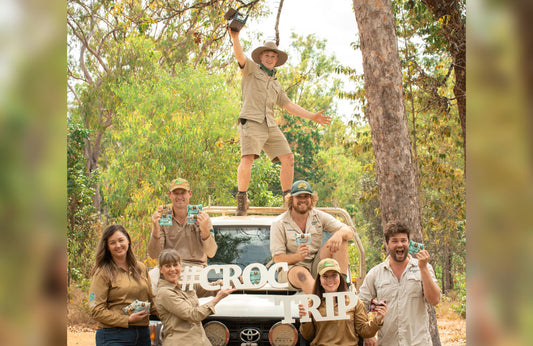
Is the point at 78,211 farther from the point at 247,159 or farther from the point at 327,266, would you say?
the point at 327,266

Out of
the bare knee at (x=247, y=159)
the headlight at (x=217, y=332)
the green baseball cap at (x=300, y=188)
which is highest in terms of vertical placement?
the bare knee at (x=247, y=159)

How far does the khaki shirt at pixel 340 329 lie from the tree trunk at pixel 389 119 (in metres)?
2.07

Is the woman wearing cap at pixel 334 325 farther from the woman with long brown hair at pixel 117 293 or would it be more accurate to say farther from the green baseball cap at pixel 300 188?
the woman with long brown hair at pixel 117 293

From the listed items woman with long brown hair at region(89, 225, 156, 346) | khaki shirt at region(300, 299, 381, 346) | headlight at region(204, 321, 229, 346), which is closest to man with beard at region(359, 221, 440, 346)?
khaki shirt at region(300, 299, 381, 346)

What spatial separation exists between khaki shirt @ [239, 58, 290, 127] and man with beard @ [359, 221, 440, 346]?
102 inches

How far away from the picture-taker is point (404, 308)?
4.44 metres

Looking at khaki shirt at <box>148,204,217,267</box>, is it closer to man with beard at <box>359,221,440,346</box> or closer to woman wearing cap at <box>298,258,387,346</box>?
woman wearing cap at <box>298,258,387,346</box>

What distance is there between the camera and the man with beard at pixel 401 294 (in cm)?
442

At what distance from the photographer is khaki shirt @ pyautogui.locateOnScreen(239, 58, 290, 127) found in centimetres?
662

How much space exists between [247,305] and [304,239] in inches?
29.0

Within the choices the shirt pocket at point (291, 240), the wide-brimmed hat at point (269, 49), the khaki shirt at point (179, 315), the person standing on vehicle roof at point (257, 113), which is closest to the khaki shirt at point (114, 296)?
the khaki shirt at point (179, 315)
